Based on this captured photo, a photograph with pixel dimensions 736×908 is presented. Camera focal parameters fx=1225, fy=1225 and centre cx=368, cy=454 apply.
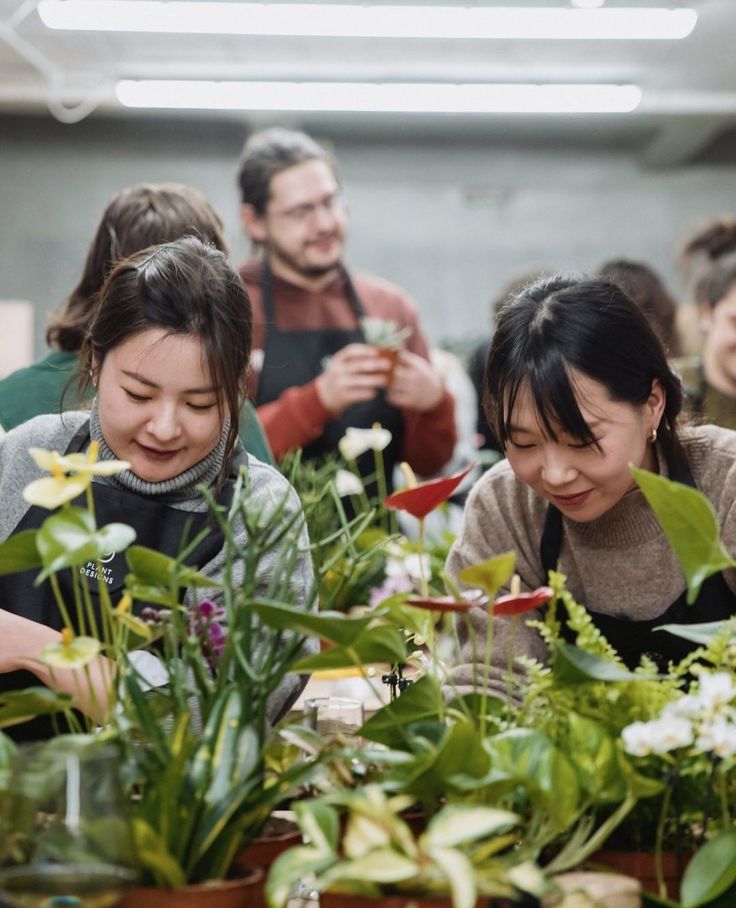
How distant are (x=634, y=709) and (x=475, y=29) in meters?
4.64

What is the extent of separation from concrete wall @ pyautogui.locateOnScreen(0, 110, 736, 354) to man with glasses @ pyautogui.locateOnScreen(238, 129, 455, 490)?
3.96 m

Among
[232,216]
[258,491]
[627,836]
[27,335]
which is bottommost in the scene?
[627,836]

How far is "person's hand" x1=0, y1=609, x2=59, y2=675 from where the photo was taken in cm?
124

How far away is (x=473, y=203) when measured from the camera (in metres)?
7.11

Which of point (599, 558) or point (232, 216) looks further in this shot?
point (232, 216)

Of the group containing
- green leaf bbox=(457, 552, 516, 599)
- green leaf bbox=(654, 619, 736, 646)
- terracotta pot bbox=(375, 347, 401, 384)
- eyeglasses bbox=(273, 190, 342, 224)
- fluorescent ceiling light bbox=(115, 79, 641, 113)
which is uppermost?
fluorescent ceiling light bbox=(115, 79, 641, 113)

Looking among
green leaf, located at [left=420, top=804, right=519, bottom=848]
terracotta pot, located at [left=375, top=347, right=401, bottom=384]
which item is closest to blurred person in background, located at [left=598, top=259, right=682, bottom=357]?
terracotta pot, located at [left=375, top=347, right=401, bottom=384]

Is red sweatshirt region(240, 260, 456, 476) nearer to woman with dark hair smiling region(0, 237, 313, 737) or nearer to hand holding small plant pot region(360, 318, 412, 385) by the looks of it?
hand holding small plant pot region(360, 318, 412, 385)

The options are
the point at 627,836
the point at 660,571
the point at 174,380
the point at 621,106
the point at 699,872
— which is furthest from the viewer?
the point at 621,106

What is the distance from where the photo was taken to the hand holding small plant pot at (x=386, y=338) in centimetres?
278

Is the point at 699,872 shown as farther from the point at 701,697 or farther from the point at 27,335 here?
the point at 27,335

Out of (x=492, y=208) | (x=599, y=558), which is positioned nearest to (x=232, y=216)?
(x=492, y=208)

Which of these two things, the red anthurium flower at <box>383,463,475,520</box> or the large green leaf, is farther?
the red anthurium flower at <box>383,463,475,520</box>

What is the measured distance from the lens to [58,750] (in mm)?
747
